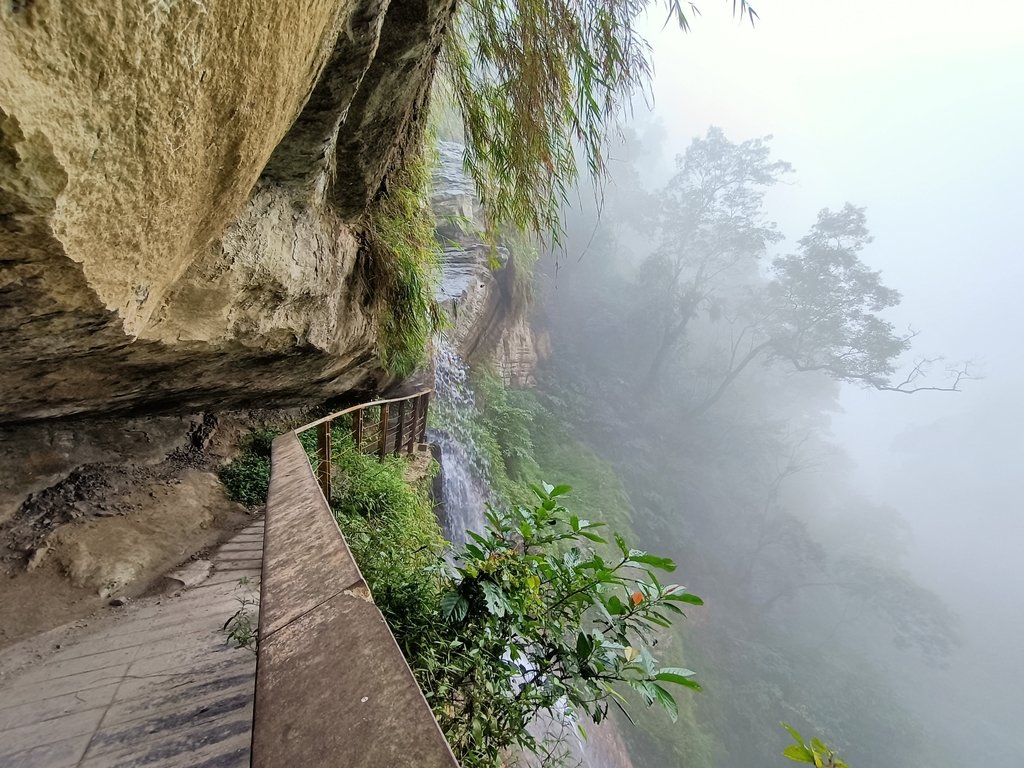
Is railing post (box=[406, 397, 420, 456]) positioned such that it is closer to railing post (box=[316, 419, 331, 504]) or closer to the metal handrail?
the metal handrail

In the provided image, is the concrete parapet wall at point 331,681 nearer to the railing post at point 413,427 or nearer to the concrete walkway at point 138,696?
the concrete walkway at point 138,696

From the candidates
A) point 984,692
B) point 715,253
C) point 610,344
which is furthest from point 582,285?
point 984,692

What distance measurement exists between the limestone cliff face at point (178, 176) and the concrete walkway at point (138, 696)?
4.82 feet

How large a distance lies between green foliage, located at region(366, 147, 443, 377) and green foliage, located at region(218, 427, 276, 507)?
184 centimetres

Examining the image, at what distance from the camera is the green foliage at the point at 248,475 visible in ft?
14.1

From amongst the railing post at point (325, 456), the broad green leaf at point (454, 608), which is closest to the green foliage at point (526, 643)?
the broad green leaf at point (454, 608)

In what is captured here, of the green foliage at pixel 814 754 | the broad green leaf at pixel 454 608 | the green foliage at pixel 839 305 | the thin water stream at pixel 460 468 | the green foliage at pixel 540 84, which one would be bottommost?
the thin water stream at pixel 460 468

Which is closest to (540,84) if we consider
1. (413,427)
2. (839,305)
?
(413,427)

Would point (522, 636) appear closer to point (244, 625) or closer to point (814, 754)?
point (814, 754)

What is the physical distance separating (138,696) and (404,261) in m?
4.12

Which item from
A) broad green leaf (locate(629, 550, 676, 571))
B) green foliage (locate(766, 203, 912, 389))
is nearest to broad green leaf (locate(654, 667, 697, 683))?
broad green leaf (locate(629, 550, 676, 571))

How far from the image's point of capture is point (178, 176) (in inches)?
62.1

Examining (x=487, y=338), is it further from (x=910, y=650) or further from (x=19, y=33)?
(x=910, y=650)

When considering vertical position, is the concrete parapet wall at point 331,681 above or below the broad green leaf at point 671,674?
above
